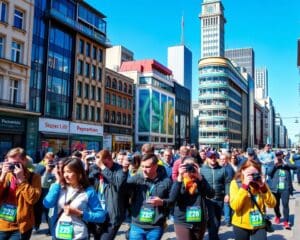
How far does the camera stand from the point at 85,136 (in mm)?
47125

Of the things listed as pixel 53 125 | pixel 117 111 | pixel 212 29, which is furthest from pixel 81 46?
pixel 212 29

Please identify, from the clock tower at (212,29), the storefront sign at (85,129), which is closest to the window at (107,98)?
the storefront sign at (85,129)

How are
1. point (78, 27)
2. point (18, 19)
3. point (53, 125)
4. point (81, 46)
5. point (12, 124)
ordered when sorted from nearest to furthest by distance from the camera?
1. point (12, 124)
2. point (18, 19)
3. point (53, 125)
4. point (78, 27)
5. point (81, 46)

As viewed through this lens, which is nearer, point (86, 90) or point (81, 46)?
point (81, 46)

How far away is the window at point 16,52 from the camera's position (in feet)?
110

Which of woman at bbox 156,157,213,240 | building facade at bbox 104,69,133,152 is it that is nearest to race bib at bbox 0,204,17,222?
woman at bbox 156,157,213,240

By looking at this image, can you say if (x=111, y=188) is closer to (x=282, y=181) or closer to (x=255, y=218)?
(x=255, y=218)

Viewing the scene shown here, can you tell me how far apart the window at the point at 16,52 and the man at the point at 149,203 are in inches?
1253

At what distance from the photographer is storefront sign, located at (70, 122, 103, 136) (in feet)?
147

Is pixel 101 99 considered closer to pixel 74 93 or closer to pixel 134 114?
pixel 74 93

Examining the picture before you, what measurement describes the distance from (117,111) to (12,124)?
3019 cm

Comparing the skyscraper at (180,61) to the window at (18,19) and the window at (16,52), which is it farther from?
the window at (16,52)

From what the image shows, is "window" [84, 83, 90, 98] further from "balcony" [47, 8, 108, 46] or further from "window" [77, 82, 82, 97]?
"balcony" [47, 8, 108, 46]

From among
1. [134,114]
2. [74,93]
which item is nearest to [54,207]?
[74,93]
